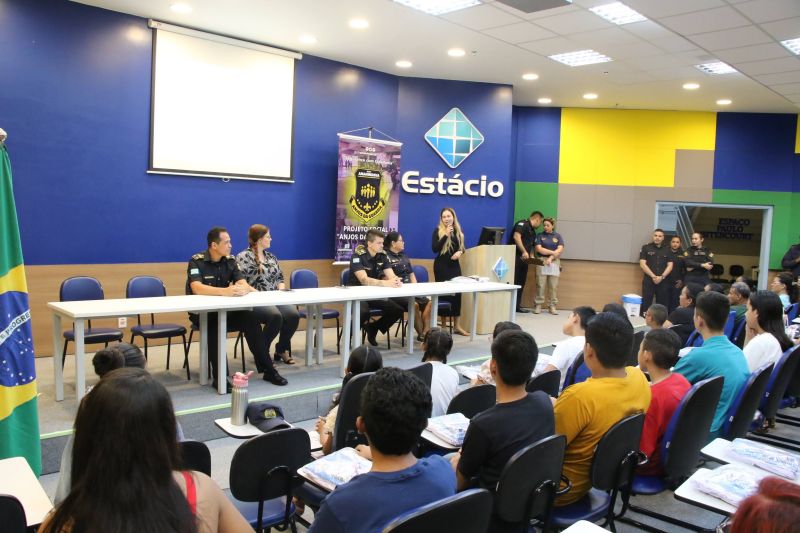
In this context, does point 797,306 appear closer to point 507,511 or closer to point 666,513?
point 666,513

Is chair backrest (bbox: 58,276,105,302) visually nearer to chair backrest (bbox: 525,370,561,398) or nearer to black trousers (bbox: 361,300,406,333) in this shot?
black trousers (bbox: 361,300,406,333)

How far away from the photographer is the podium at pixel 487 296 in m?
8.12

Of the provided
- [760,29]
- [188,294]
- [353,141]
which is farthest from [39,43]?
[760,29]

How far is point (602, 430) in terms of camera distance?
108 inches

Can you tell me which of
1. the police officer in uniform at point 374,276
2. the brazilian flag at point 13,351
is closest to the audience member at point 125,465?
the brazilian flag at point 13,351

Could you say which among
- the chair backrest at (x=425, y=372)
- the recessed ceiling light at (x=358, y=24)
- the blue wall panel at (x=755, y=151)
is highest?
the recessed ceiling light at (x=358, y=24)

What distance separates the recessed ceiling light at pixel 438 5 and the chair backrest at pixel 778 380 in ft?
13.2

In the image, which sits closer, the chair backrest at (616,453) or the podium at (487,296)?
the chair backrest at (616,453)

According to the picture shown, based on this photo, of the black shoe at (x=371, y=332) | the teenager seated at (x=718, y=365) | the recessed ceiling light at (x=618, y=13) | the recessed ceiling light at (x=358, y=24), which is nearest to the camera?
the teenager seated at (x=718, y=365)

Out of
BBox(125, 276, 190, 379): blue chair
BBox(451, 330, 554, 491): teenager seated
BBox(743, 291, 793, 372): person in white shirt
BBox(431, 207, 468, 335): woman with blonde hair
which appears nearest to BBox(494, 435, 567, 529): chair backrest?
BBox(451, 330, 554, 491): teenager seated

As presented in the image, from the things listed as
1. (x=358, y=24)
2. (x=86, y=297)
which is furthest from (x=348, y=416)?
Result: (x=358, y=24)

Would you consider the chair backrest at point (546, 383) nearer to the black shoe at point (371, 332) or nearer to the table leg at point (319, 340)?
the table leg at point (319, 340)

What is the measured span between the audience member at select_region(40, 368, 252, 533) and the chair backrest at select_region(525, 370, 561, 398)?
8.40 ft

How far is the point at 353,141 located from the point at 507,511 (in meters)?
6.39
